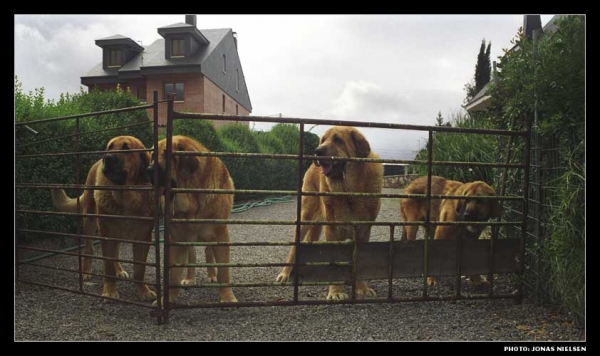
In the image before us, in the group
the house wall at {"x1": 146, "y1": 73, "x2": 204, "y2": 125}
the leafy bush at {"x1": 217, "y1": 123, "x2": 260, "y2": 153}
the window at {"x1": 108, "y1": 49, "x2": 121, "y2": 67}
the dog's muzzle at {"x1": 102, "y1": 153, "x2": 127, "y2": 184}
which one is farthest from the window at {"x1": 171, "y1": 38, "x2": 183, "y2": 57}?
the dog's muzzle at {"x1": 102, "y1": 153, "x2": 127, "y2": 184}

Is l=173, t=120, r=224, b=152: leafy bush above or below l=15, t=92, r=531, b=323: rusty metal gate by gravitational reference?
Answer: above

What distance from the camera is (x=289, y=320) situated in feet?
15.0

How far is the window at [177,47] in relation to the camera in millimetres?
23528

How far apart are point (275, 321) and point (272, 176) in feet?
42.3

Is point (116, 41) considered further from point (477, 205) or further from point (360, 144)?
point (477, 205)

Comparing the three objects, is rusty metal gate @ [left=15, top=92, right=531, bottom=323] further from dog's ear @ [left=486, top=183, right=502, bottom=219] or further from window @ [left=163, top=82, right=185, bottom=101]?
window @ [left=163, top=82, right=185, bottom=101]

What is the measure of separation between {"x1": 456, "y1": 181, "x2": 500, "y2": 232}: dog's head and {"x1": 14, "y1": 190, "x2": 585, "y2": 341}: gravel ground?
3.38ft

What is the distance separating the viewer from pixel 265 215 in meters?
13.9

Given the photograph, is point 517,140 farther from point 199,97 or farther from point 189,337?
point 199,97

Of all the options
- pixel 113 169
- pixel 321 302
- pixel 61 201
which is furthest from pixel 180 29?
pixel 321 302

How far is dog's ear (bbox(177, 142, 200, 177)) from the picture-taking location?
4.57 m

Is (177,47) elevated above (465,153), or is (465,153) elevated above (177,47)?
(177,47)

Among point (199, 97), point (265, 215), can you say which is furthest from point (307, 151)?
point (199, 97)

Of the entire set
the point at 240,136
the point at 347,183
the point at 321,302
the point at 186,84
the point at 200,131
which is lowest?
the point at 321,302
